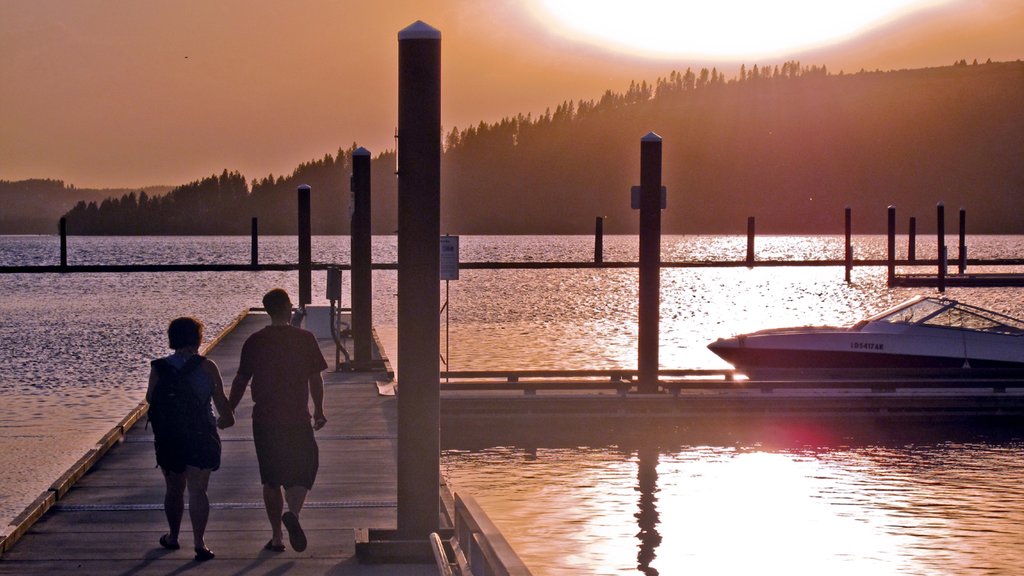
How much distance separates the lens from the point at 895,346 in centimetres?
2433

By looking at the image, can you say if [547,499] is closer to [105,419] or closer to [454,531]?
[454,531]

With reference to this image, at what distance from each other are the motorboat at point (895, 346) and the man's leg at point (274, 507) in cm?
1581

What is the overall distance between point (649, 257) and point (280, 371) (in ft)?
39.7

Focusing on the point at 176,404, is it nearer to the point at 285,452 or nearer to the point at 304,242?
the point at 285,452

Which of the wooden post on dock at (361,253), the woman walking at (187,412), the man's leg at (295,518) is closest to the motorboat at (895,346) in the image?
the wooden post on dock at (361,253)

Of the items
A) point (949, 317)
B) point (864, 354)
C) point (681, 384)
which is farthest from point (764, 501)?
point (949, 317)

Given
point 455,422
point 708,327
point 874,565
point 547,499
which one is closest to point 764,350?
point 455,422

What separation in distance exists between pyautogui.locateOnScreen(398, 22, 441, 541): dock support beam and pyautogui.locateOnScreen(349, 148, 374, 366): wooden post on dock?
12331 mm

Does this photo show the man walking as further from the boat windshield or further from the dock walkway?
the boat windshield

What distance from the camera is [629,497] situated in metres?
16.9

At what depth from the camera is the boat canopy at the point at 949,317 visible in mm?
24047

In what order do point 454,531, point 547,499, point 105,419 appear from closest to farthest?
point 454,531 → point 547,499 → point 105,419

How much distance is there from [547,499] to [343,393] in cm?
436

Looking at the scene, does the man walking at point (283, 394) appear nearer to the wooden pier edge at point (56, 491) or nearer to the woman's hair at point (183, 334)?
the woman's hair at point (183, 334)
